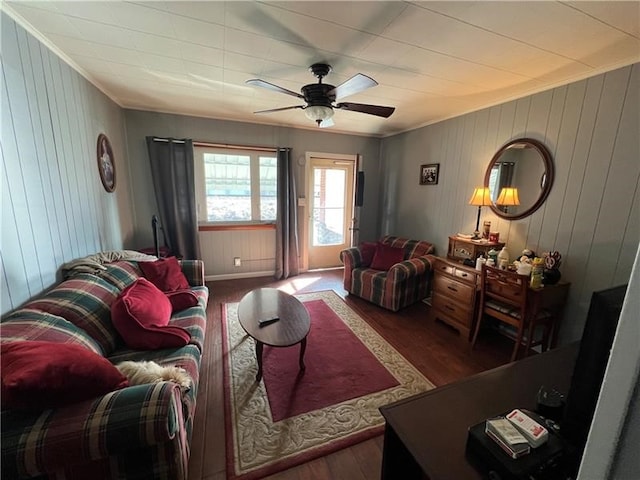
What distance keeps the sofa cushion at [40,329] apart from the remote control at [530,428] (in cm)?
185

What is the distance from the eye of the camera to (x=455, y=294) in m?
2.64

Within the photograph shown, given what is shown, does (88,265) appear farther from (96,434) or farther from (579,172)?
(579,172)

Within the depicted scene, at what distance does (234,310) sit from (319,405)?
169 centimetres

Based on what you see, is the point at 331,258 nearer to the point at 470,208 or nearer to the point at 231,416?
the point at 470,208

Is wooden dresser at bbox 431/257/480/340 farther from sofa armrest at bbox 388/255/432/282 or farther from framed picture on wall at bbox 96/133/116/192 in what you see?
framed picture on wall at bbox 96/133/116/192

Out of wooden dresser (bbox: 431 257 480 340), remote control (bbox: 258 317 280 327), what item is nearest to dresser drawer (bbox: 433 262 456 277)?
wooden dresser (bbox: 431 257 480 340)

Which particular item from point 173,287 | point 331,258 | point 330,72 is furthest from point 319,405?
point 331,258

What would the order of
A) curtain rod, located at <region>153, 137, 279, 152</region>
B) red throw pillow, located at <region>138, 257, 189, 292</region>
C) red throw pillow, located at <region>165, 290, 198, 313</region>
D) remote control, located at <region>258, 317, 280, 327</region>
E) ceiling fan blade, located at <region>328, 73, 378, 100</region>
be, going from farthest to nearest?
curtain rod, located at <region>153, 137, 279, 152</region> → red throw pillow, located at <region>138, 257, 189, 292</region> → red throw pillow, located at <region>165, 290, 198, 313</region> → remote control, located at <region>258, 317, 280, 327</region> → ceiling fan blade, located at <region>328, 73, 378, 100</region>

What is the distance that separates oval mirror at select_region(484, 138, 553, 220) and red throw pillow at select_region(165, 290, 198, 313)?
3.04 meters

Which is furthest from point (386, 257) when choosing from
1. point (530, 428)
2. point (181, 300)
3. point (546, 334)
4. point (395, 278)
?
point (530, 428)

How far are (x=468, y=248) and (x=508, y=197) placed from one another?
2.01 ft

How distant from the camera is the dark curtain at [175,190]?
11.0ft

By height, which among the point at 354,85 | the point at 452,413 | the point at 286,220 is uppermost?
the point at 354,85

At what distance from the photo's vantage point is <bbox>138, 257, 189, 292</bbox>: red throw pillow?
231cm
